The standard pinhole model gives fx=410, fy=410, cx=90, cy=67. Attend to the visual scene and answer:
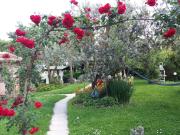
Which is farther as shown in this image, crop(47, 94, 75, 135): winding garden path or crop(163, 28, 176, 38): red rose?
crop(47, 94, 75, 135): winding garden path

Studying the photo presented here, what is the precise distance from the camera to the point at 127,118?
12055 millimetres

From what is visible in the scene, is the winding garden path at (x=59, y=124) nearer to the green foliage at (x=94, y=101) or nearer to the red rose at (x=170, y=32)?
the green foliage at (x=94, y=101)

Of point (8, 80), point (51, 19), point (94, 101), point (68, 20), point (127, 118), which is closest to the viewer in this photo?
point (68, 20)

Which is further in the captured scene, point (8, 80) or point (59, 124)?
point (8, 80)

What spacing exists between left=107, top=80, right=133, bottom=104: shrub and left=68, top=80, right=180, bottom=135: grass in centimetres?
36

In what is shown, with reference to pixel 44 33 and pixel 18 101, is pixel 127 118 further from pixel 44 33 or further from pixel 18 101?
pixel 44 33

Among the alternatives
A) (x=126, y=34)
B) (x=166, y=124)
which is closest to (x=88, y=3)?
(x=126, y=34)

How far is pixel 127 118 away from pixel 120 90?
347 cm

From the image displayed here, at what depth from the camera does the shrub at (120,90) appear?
15352mm

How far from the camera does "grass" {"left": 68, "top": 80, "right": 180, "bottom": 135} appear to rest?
10.3 m

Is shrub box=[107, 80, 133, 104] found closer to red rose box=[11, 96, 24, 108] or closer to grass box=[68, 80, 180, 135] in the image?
grass box=[68, 80, 180, 135]

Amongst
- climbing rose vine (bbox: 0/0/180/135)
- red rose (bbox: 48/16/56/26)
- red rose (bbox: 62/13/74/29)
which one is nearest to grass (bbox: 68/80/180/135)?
climbing rose vine (bbox: 0/0/180/135)

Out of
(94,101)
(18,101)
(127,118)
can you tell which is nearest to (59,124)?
(127,118)

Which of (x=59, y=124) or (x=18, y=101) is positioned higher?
(x=18, y=101)
